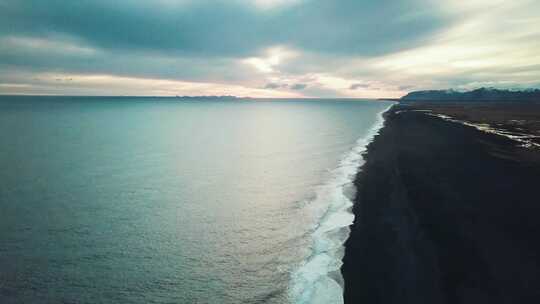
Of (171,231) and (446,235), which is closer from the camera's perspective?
(446,235)

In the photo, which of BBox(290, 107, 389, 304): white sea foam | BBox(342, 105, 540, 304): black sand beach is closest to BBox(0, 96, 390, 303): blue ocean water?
BBox(290, 107, 389, 304): white sea foam

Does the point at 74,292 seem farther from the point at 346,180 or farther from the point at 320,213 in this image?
the point at 346,180

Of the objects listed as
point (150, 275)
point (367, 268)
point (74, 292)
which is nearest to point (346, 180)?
point (367, 268)

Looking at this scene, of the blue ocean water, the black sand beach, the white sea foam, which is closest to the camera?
the black sand beach

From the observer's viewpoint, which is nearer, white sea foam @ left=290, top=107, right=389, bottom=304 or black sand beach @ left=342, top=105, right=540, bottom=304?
black sand beach @ left=342, top=105, right=540, bottom=304

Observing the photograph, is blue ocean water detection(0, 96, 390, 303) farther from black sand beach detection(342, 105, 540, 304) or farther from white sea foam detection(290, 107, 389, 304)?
black sand beach detection(342, 105, 540, 304)

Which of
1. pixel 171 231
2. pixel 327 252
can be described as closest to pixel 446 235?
pixel 327 252

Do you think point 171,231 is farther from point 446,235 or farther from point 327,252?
point 446,235
